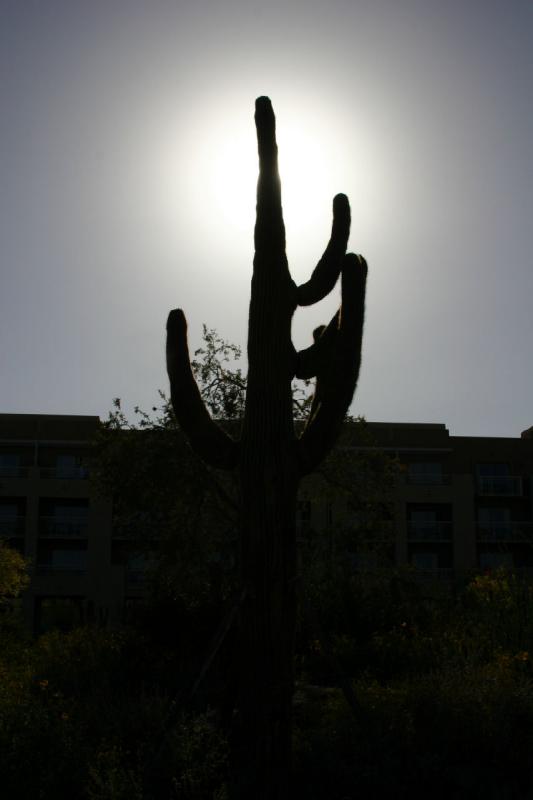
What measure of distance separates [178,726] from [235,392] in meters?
14.7

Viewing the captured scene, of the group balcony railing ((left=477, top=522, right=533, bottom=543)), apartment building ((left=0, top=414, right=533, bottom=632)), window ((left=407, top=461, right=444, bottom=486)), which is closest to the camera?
apartment building ((left=0, top=414, right=533, bottom=632))

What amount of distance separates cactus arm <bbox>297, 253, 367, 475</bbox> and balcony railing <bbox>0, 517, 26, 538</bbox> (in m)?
39.6

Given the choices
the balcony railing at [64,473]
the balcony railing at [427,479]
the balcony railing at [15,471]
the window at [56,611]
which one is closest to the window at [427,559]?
the balcony railing at [427,479]

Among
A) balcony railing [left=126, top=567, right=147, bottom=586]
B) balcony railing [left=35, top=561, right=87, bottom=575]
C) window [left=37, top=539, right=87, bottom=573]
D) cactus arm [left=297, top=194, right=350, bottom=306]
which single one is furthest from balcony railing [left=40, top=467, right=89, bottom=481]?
cactus arm [left=297, top=194, right=350, bottom=306]

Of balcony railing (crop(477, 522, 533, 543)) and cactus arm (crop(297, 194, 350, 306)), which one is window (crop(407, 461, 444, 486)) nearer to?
balcony railing (crop(477, 522, 533, 543))

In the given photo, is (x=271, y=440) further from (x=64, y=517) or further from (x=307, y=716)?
(x=64, y=517)

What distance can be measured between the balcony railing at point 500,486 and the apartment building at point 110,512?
6 cm

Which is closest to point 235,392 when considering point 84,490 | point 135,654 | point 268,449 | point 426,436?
point 135,654

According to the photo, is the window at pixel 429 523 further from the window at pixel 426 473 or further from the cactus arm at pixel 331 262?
the cactus arm at pixel 331 262

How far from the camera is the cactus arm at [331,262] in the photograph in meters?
13.4

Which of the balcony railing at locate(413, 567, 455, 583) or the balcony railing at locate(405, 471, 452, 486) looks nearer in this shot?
the balcony railing at locate(413, 567, 455, 583)

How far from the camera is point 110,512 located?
48719 millimetres

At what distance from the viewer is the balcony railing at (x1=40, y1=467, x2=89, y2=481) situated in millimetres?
50175

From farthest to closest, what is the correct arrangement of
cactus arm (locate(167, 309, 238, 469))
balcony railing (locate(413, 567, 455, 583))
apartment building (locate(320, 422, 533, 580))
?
apartment building (locate(320, 422, 533, 580)) < balcony railing (locate(413, 567, 455, 583)) < cactus arm (locate(167, 309, 238, 469))
